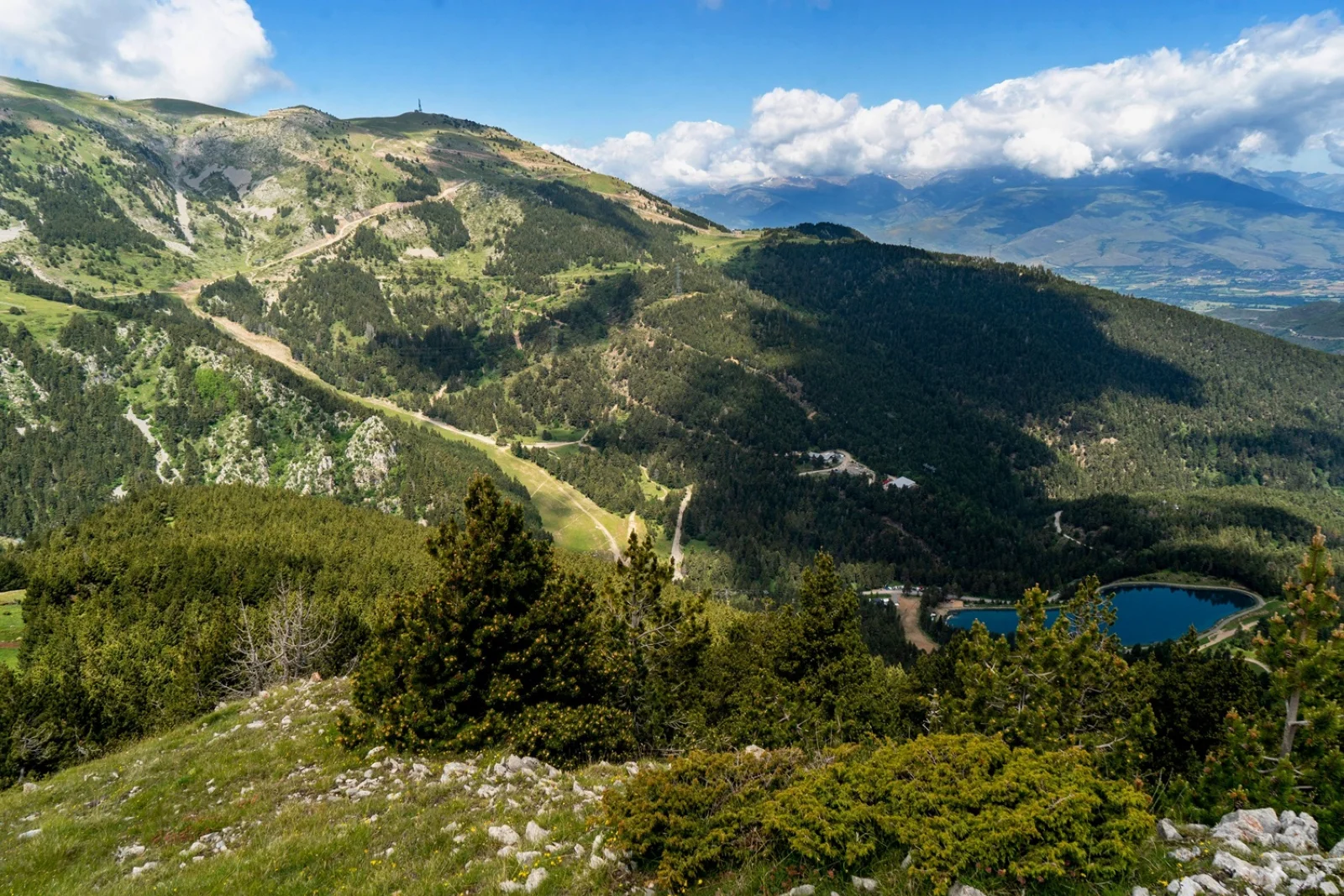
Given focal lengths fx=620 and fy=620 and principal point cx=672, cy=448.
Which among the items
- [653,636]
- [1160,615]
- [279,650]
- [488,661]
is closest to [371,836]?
[488,661]

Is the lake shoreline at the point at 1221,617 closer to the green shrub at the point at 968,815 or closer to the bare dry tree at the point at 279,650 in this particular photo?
the bare dry tree at the point at 279,650

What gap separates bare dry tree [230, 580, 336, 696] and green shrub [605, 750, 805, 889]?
138 feet

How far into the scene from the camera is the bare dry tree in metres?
47.8

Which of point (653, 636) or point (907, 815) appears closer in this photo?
point (907, 815)

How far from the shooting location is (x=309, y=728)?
30672mm

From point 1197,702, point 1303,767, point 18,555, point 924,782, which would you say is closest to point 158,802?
point 924,782

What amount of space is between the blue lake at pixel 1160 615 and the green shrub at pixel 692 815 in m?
185

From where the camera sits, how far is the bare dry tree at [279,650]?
47.8m

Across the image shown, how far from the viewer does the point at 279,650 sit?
50.2 meters

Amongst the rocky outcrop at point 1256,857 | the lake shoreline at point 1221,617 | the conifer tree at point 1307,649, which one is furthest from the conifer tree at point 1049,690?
the lake shoreline at point 1221,617

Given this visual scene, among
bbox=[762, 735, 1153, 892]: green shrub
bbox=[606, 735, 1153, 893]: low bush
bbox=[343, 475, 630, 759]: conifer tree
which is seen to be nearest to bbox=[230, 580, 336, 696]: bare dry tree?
bbox=[343, 475, 630, 759]: conifer tree

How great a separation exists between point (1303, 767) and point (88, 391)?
26128 cm

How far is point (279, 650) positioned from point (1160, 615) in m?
233

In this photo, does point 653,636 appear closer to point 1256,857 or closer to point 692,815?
point 692,815
